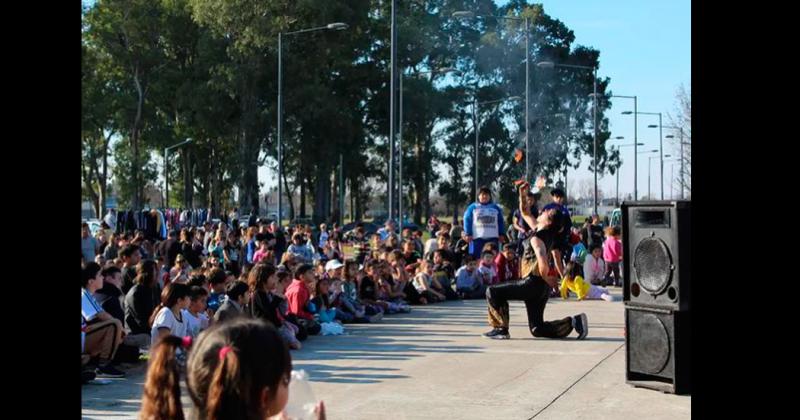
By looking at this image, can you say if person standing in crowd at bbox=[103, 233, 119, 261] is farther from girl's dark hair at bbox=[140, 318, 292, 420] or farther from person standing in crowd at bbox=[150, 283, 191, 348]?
girl's dark hair at bbox=[140, 318, 292, 420]

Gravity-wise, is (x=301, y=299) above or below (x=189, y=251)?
below

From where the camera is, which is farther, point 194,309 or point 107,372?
point 194,309

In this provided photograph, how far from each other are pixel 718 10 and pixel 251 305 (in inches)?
309

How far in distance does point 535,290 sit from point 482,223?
6970 mm

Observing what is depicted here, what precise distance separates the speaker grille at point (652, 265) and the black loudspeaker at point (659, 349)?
195 mm

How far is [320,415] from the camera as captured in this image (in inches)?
130

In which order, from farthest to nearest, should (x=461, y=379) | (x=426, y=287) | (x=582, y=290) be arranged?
(x=582, y=290) < (x=426, y=287) < (x=461, y=379)

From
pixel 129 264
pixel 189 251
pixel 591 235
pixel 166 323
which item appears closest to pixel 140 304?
pixel 166 323

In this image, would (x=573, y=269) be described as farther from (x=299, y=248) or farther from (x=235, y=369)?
(x=235, y=369)

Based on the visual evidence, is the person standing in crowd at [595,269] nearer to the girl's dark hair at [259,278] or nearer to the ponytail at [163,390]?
the girl's dark hair at [259,278]

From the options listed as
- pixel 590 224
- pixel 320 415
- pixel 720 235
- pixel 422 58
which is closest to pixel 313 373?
pixel 720 235

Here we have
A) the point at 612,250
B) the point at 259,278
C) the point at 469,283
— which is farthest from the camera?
the point at 612,250

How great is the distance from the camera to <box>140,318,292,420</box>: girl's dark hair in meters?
3.04

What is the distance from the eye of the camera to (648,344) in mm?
8461
